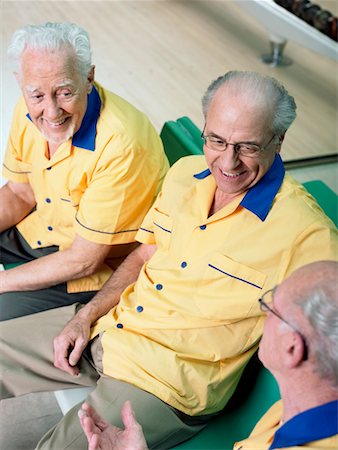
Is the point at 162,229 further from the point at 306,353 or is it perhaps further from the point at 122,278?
the point at 306,353

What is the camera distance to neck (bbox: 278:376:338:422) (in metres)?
1.38

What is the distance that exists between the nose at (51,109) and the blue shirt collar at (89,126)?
110mm

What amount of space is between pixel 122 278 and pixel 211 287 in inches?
17.6

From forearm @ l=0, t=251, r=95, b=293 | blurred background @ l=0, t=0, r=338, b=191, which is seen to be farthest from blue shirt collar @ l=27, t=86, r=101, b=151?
blurred background @ l=0, t=0, r=338, b=191

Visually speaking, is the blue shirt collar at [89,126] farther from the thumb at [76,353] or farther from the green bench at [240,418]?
the green bench at [240,418]

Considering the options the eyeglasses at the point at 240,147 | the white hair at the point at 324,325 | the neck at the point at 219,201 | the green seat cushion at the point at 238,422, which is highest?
the white hair at the point at 324,325

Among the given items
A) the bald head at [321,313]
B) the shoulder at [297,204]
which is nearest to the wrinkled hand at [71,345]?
the shoulder at [297,204]

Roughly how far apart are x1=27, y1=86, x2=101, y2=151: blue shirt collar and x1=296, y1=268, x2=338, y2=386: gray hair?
1.20 meters

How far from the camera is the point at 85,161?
239 cm

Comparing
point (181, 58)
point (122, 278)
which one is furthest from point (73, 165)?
point (181, 58)

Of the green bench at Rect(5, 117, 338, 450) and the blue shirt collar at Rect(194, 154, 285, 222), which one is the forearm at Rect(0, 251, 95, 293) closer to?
the green bench at Rect(5, 117, 338, 450)

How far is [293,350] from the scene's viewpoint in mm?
1393

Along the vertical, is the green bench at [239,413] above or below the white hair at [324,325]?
below

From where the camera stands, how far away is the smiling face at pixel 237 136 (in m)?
1.92
